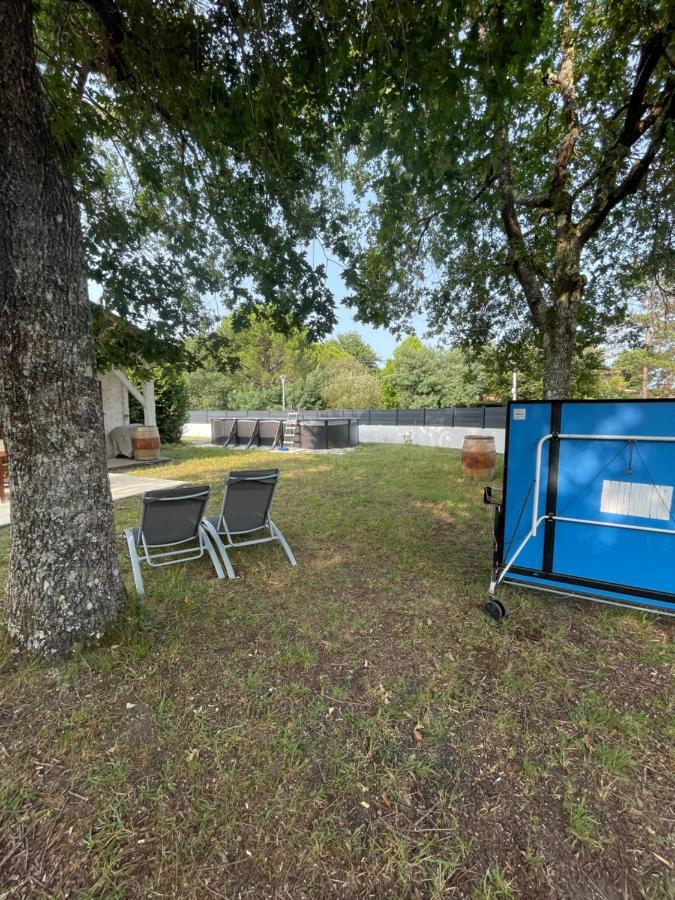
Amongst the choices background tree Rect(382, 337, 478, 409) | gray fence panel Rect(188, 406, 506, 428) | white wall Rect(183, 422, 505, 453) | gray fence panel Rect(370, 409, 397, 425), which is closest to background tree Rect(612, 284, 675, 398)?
gray fence panel Rect(188, 406, 506, 428)

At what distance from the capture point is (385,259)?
5.91 metres

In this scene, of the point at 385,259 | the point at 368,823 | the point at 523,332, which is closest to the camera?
the point at 368,823

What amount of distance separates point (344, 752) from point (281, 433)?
13.0 metres

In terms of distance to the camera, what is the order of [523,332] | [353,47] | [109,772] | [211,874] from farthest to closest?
[523,332] → [353,47] → [109,772] → [211,874]

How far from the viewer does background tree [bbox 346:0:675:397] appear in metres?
2.38

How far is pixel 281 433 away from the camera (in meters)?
14.4

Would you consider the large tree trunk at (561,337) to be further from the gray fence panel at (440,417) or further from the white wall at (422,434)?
the gray fence panel at (440,417)

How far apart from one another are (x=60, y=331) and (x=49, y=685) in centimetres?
197

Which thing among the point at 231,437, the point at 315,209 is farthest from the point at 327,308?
the point at 231,437

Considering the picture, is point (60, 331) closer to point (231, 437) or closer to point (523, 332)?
point (523, 332)

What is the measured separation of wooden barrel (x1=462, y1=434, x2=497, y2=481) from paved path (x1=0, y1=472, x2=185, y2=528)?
5.90m

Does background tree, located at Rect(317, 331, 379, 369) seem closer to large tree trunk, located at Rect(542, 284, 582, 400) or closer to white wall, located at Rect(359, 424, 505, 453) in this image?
white wall, located at Rect(359, 424, 505, 453)

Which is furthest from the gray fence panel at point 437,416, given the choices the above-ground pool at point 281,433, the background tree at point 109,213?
the background tree at point 109,213

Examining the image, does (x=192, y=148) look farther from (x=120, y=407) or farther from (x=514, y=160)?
(x=120, y=407)
